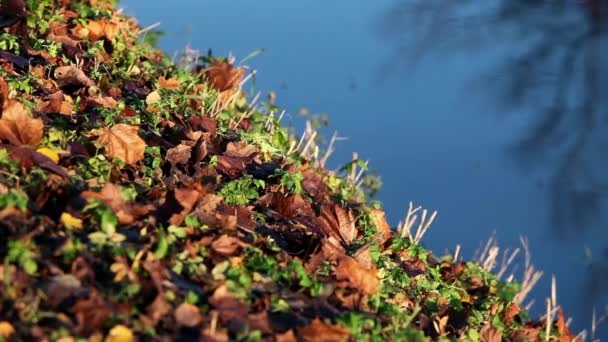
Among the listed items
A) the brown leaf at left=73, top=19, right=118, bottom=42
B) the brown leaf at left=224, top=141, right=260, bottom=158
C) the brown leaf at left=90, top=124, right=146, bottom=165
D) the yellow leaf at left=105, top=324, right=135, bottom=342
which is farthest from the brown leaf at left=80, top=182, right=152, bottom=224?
the brown leaf at left=73, top=19, right=118, bottom=42

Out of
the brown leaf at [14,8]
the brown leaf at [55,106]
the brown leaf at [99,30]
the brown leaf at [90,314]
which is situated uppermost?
the brown leaf at [99,30]

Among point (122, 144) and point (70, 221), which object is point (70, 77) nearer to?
point (122, 144)

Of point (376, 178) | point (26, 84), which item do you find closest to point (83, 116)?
point (26, 84)

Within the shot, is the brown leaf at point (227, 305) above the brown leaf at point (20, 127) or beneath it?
beneath

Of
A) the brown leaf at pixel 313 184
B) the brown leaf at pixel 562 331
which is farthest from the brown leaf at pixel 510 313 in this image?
the brown leaf at pixel 313 184

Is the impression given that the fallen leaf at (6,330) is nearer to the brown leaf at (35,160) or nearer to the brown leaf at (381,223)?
the brown leaf at (35,160)

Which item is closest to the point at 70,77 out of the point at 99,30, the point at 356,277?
the point at 99,30

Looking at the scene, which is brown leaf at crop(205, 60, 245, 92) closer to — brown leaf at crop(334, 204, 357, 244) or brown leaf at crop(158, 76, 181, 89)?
brown leaf at crop(158, 76, 181, 89)
